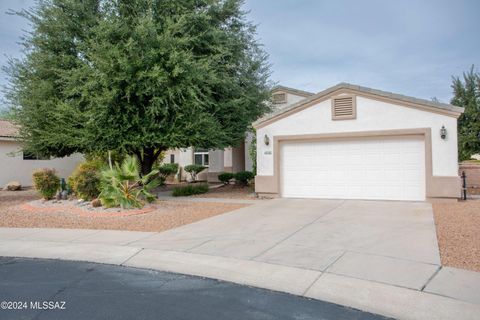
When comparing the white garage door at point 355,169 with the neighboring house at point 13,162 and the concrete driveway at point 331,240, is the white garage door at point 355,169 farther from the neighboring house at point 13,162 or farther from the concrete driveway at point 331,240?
the neighboring house at point 13,162

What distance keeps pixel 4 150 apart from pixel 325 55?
19.4 m

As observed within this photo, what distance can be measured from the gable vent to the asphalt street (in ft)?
31.5

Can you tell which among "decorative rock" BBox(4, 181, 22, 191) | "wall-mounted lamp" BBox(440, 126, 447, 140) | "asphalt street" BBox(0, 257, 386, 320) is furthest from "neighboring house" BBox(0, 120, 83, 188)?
"wall-mounted lamp" BBox(440, 126, 447, 140)

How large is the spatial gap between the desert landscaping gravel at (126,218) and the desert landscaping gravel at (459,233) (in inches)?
233

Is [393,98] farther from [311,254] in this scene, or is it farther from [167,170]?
[167,170]

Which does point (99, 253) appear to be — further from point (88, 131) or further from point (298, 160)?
point (298, 160)

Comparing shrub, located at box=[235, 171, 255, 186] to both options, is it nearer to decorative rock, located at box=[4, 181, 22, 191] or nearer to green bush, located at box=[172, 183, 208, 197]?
green bush, located at box=[172, 183, 208, 197]

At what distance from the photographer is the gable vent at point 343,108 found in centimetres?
1338

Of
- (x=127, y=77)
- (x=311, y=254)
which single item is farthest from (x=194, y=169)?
(x=311, y=254)

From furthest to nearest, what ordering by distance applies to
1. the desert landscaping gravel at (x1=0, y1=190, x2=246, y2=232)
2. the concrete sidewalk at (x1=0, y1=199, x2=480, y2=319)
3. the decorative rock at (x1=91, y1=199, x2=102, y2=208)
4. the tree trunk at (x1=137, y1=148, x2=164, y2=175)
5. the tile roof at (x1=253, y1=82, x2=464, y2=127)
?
the tree trunk at (x1=137, y1=148, x2=164, y2=175)
the decorative rock at (x1=91, y1=199, x2=102, y2=208)
the tile roof at (x1=253, y1=82, x2=464, y2=127)
the desert landscaping gravel at (x1=0, y1=190, x2=246, y2=232)
the concrete sidewalk at (x1=0, y1=199, x2=480, y2=319)

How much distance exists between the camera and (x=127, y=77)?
13.1 m

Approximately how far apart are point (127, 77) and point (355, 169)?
864cm

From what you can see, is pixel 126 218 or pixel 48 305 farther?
pixel 126 218

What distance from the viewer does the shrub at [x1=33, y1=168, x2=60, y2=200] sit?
14094 mm
